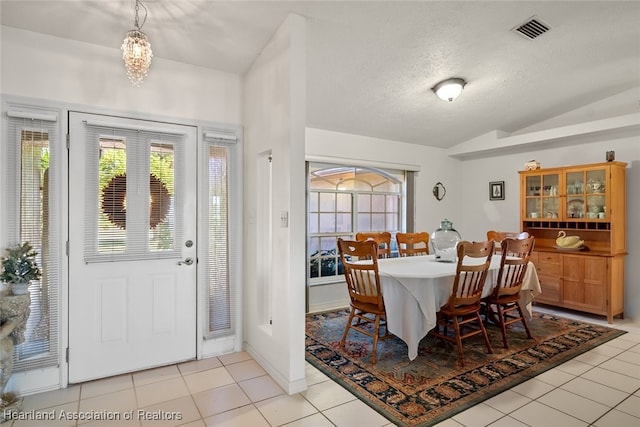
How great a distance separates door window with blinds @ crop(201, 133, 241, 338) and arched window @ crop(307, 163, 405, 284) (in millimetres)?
1450

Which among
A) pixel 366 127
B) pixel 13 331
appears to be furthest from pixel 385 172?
pixel 13 331

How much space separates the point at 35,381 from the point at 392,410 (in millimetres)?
2439

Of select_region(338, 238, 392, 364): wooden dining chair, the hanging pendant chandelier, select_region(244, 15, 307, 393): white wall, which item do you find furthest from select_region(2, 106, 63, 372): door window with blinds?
select_region(338, 238, 392, 364): wooden dining chair

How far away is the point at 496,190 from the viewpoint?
5.43m

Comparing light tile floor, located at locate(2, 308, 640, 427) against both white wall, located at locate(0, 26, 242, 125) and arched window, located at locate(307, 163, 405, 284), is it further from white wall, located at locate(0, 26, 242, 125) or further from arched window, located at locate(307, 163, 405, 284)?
white wall, located at locate(0, 26, 242, 125)

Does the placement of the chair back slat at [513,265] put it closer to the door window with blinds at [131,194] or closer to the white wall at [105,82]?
the white wall at [105,82]

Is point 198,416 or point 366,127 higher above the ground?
point 366,127

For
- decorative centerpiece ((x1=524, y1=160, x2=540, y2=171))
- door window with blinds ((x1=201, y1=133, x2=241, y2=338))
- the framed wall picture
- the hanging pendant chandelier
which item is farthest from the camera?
the framed wall picture

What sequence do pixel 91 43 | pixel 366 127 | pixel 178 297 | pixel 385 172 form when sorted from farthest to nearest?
pixel 385 172 < pixel 366 127 < pixel 178 297 < pixel 91 43

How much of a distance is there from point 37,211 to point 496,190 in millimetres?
5560

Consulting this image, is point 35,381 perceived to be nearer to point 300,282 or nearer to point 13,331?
point 13,331

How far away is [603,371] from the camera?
2.77 metres

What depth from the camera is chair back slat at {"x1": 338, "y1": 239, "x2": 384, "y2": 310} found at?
285cm

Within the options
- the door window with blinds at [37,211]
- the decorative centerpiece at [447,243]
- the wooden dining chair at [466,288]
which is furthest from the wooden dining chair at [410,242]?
the door window with blinds at [37,211]
